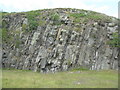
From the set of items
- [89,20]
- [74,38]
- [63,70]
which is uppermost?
[89,20]

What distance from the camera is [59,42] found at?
155 feet

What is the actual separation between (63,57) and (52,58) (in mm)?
2600

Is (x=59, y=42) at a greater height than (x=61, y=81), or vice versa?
(x=59, y=42)

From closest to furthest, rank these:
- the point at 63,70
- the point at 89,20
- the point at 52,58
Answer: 1. the point at 63,70
2. the point at 52,58
3. the point at 89,20

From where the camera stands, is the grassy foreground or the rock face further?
the rock face

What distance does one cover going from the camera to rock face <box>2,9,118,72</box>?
4319 cm

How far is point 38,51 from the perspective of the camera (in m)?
47.8

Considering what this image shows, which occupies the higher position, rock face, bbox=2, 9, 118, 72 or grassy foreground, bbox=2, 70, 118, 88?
rock face, bbox=2, 9, 118, 72

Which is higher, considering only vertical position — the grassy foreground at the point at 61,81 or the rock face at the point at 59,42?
the rock face at the point at 59,42

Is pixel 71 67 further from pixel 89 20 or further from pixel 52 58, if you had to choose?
Answer: pixel 89 20

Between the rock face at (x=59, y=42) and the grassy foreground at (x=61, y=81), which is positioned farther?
the rock face at (x=59, y=42)

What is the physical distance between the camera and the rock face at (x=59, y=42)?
43.2 metres

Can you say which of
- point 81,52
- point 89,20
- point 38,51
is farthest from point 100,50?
point 38,51

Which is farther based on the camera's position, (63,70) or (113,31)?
(113,31)
